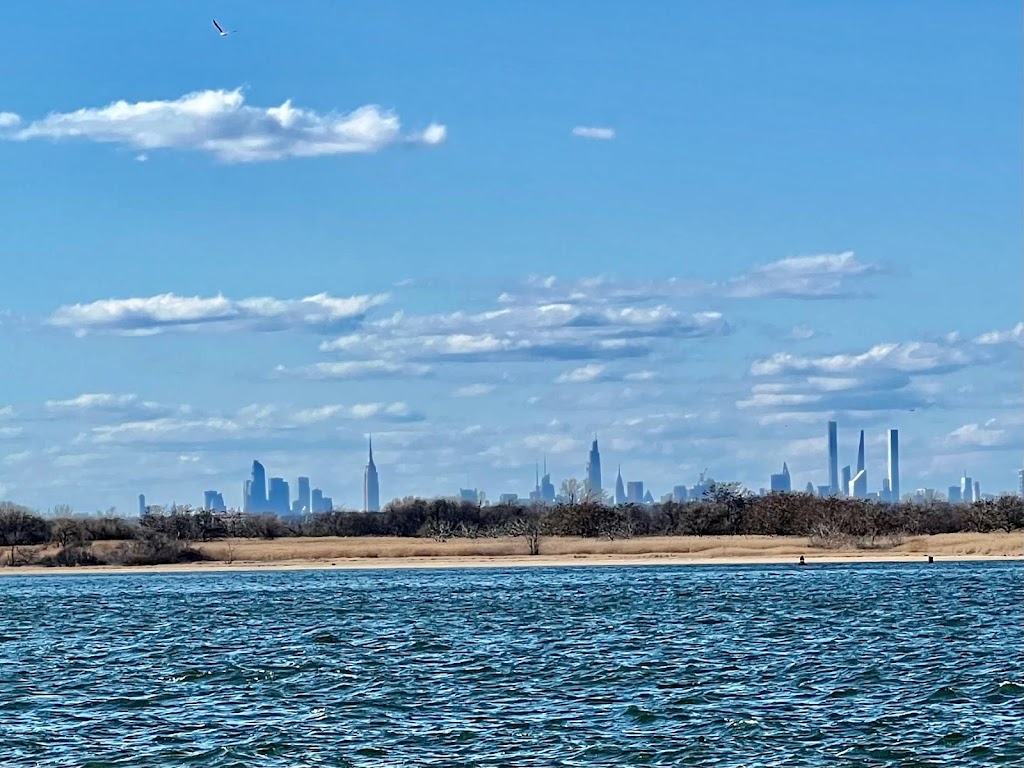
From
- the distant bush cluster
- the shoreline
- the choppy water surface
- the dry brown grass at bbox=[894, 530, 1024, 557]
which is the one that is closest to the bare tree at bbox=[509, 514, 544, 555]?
the distant bush cluster

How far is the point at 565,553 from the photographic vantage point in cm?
13475

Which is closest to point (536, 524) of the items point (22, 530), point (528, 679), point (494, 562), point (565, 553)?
point (565, 553)

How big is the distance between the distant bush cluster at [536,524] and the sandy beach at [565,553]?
Result: 229 cm

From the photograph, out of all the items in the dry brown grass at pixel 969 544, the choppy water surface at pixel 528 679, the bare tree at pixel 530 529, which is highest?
the bare tree at pixel 530 529

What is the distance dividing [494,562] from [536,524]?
65.6 ft

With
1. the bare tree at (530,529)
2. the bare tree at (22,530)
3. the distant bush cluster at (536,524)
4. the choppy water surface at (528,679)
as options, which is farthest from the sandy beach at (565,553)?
the choppy water surface at (528,679)

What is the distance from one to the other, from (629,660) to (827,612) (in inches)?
891

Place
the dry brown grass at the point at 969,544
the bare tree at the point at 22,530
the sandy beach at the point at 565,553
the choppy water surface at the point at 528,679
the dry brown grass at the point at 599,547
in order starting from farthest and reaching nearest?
1. the bare tree at the point at 22,530
2. the dry brown grass at the point at 599,547
3. the sandy beach at the point at 565,553
4. the dry brown grass at the point at 969,544
5. the choppy water surface at the point at 528,679

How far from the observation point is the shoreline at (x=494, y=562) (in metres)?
123

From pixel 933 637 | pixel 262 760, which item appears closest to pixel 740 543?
pixel 933 637

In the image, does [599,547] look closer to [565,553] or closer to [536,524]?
[565,553]

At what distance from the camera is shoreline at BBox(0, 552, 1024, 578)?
123m

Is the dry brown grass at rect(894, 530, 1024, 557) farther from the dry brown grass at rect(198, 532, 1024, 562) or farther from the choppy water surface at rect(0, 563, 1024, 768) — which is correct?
the choppy water surface at rect(0, 563, 1024, 768)

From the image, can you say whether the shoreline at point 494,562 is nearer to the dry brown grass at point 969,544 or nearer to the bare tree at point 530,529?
the dry brown grass at point 969,544
